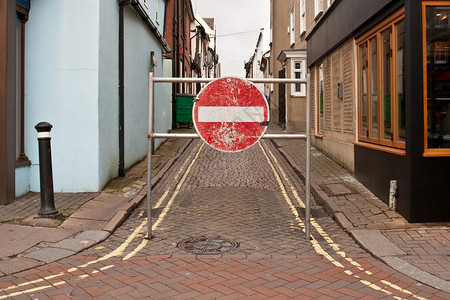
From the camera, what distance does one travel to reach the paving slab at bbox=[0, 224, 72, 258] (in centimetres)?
553

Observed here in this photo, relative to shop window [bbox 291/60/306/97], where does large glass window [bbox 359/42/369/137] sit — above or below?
below

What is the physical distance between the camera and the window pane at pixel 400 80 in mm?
7023

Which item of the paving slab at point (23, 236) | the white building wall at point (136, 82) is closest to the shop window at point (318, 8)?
the white building wall at point (136, 82)

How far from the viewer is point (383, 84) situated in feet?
26.2

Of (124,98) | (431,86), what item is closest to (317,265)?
(431,86)

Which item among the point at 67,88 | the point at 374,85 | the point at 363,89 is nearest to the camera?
the point at 67,88

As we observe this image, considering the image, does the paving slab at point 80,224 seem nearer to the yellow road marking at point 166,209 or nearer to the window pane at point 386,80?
the yellow road marking at point 166,209

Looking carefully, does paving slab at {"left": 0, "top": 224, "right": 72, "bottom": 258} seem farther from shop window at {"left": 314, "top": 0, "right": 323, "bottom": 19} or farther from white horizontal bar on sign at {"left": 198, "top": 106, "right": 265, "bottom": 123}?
shop window at {"left": 314, "top": 0, "right": 323, "bottom": 19}

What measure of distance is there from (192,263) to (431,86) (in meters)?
4.32

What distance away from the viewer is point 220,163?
12.4 meters

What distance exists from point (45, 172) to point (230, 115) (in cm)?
296

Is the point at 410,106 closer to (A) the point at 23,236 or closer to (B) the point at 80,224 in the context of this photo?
(B) the point at 80,224

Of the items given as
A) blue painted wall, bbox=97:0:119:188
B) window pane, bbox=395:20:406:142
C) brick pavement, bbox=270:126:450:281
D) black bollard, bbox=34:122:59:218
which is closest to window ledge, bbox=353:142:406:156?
window pane, bbox=395:20:406:142

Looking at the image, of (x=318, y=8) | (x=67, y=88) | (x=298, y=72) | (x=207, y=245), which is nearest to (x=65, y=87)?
(x=67, y=88)
